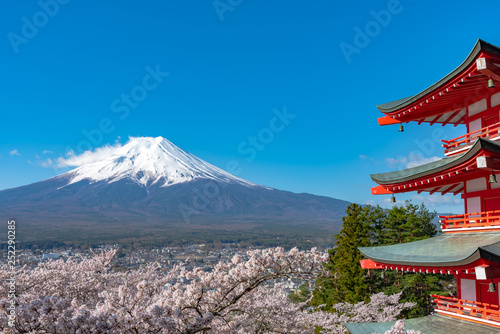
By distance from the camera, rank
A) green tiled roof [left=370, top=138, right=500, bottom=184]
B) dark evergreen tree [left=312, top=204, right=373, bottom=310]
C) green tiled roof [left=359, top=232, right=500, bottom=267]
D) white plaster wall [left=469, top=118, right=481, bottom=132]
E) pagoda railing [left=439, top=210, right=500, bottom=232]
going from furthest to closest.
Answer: dark evergreen tree [left=312, top=204, right=373, bottom=310] → white plaster wall [left=469, top=118, right=481, bottom=132] → pagoda railing [left=439, top=210, right=500, bottom=232] → green tiled roof [left=370, top=138, right=500, bottom=184] → green tiled roof [left=359, top=232, right=500, bottom=267]

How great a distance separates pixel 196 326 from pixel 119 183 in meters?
145

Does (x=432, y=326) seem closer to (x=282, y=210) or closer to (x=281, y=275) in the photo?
(x=281, y=275)

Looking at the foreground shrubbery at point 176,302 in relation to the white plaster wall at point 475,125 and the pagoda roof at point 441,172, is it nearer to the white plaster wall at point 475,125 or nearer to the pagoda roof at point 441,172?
the pagoda roof at point 441,172

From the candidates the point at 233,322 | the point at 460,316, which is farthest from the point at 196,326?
the point at 460,316

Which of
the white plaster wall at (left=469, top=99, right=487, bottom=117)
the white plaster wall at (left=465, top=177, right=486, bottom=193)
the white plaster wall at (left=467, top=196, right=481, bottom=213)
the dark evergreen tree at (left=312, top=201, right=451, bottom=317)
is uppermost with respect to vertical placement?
the white plaster wall at (left=469, top=99, right=487, bottom=117)

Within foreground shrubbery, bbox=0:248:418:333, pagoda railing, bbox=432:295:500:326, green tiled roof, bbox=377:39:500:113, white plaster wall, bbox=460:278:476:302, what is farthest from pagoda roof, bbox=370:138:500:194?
foreground shrubbery, bbox=0:248:418:333

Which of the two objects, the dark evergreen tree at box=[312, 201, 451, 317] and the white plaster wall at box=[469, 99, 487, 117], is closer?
the white plaster wall at box=[469, 99, 487, 117]

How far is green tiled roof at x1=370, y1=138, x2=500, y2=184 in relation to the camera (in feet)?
22.6

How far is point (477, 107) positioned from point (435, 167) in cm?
207

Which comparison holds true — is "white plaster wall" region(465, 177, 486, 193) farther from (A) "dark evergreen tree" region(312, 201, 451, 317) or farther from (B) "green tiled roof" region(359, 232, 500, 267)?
(A) "dark evergreen tree" region(312, 201, 451, 317)

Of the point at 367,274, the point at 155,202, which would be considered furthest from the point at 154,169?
the point at 367,274

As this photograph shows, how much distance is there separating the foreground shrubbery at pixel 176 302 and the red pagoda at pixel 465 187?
2946mm

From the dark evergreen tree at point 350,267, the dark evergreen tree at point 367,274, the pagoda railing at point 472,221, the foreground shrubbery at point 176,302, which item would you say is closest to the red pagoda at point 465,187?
the pagoda railing at point 472,221

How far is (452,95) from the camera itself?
882 centimetres
